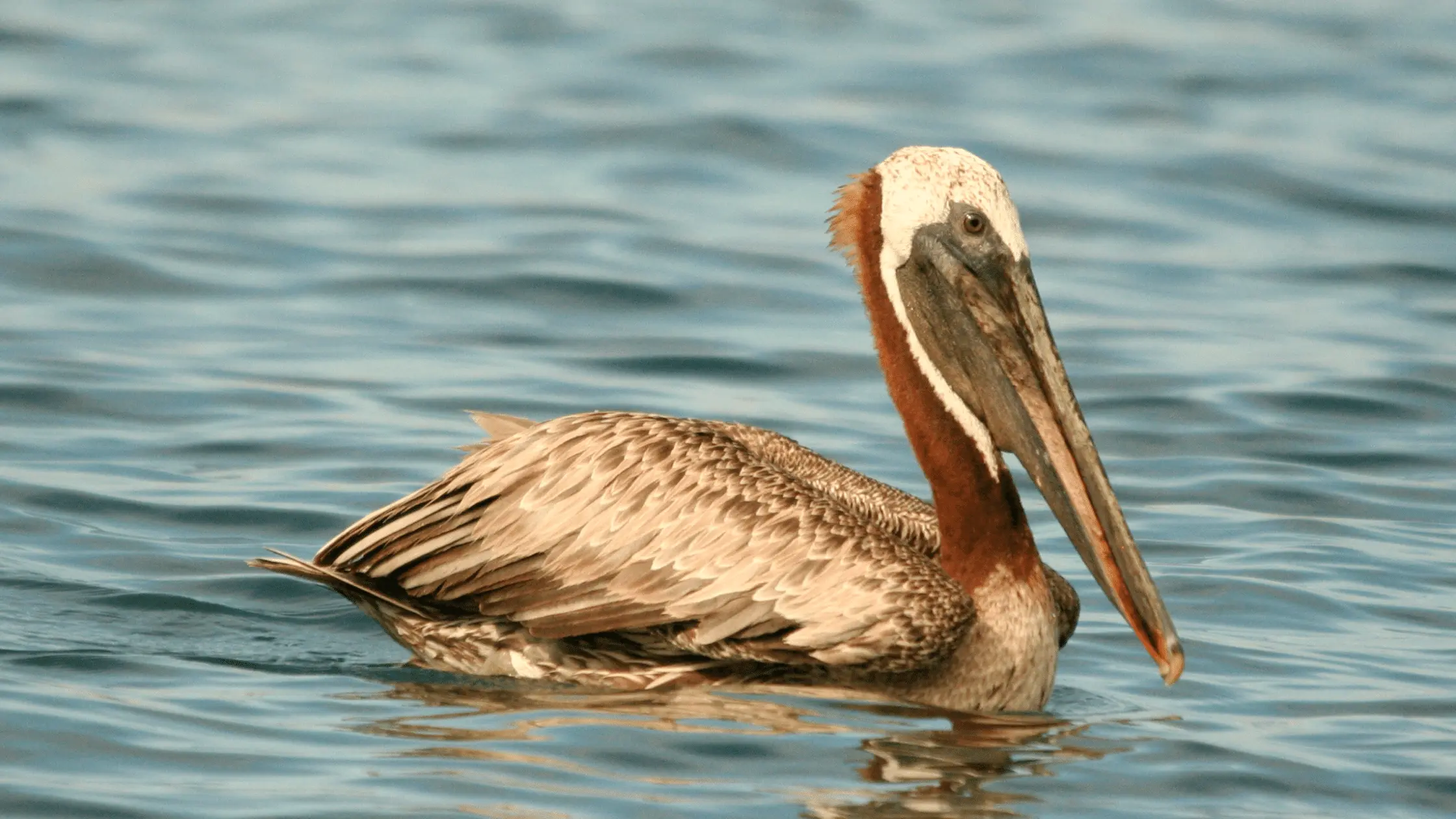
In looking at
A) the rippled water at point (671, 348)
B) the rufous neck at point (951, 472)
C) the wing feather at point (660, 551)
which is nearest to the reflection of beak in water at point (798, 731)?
the rippled water at point (671, 348)

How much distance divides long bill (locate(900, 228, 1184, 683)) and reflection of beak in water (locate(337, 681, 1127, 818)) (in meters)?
0.51

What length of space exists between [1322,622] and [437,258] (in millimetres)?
5970

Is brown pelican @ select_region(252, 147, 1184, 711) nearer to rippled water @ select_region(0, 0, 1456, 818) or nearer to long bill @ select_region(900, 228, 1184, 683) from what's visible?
long bill @ select_region(900, 228, 1184, 683)

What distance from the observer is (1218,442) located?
955 cm

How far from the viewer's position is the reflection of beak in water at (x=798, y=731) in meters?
5.34

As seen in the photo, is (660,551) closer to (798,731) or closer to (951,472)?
(798,731)

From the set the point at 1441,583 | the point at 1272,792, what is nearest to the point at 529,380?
the point at 1441,583

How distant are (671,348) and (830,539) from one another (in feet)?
15.4

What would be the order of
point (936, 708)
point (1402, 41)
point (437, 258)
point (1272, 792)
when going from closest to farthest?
1. point (1272, 792)
2. point (936, 708)
3. point (437, 258)
4. point (1402, 41)

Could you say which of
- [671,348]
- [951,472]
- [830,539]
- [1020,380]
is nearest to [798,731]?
[830,539]

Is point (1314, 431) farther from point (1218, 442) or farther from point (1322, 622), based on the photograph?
point (1322, 622)

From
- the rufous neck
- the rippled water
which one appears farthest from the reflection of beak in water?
the rufous neck

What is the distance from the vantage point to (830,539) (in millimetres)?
Result: 6027

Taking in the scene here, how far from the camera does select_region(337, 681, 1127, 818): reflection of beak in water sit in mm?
5344
